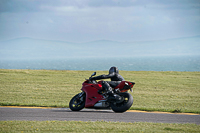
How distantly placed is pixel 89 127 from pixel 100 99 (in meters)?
3.09

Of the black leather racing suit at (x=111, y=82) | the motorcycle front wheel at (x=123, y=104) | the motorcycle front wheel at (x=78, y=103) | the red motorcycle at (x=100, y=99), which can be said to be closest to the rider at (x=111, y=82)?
the black leather racing suit at (x=111, y=82)

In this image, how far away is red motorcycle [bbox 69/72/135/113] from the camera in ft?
34.2

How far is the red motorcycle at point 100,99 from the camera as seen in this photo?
411 inches

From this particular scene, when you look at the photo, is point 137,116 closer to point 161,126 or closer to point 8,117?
point 161,126

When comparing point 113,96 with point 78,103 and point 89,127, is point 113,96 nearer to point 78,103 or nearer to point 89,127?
point 78,103

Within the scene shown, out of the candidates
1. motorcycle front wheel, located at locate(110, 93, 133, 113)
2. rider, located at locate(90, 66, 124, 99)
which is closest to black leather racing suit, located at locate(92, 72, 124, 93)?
rider, located at locate(90, 66, 124, 99)

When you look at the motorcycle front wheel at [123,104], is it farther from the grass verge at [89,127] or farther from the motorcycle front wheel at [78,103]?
the grass verge at [89,127]

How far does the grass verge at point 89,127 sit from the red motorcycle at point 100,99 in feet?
6.23

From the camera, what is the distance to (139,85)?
971 inches

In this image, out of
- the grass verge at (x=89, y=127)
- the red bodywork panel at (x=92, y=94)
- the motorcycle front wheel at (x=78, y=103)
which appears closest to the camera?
the grass verge at (x=89, y=127)

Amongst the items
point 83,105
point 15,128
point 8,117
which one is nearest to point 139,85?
point 83,105

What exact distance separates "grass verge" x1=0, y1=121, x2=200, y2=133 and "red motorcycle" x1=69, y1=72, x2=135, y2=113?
1.90m

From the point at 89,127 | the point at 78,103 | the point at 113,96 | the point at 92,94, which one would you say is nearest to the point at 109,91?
the point at 113,96

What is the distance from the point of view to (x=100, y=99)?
11031 millimetres
